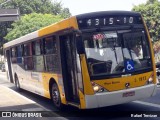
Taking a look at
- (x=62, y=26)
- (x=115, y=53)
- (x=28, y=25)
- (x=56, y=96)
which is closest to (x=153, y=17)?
(x=28, y=25)

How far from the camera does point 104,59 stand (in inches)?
339

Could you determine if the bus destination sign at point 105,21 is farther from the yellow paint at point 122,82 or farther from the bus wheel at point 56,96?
the bus wheel at point 56,96

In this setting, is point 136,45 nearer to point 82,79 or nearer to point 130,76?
point 130,76

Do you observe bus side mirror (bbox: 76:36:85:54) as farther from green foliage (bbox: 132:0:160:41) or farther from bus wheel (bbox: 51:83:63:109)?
green foliage (bbox: 132:0:160:41)

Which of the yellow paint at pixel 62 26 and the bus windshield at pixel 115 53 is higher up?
the yellow paint at pixel 62 26

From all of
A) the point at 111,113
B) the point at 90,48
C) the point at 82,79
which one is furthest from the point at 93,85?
the point at 111,113

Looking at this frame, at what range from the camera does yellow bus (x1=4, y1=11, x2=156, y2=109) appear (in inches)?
335

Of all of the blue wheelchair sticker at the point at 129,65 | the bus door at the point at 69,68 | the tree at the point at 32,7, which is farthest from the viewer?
the tree at the point at 32,7

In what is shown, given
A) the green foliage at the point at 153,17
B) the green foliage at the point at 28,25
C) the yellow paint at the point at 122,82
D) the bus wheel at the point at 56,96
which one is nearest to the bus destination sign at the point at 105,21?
the yellow paint at the point at 122,82

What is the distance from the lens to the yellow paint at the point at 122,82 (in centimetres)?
851

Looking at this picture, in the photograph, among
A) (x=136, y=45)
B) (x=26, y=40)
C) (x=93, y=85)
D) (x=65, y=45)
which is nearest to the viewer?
(x=93, y=85)

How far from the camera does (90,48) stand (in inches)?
340

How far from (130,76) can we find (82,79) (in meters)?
1.31

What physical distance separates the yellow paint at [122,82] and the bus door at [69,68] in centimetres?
103
